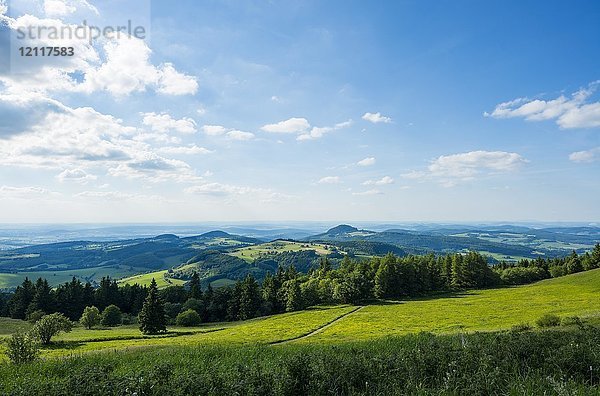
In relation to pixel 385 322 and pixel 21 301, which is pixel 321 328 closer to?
pixel 385 322

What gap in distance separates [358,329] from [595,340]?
41.2m

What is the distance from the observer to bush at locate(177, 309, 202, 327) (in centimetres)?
7912

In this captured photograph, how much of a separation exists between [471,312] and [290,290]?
1707 inches

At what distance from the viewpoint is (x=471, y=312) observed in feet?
191

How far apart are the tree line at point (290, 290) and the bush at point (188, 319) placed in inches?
1.6

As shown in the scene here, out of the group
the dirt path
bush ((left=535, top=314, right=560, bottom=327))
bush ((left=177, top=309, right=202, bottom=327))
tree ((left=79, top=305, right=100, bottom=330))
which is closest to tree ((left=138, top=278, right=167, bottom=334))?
bush ((left=177, top=309, right=202, bottom=327))

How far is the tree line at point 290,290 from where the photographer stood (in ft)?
289

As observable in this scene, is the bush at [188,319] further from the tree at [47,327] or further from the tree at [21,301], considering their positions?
the tree at [21,301]

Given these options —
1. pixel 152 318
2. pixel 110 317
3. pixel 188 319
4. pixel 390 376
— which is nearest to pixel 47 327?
pixel 152 318

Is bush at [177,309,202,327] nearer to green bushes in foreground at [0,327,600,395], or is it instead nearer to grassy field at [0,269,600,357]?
grassy field at [0,269,600,357]

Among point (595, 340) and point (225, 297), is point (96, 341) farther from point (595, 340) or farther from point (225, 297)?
point (595, 340)

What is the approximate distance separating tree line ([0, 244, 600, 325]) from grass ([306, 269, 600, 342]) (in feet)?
42.9

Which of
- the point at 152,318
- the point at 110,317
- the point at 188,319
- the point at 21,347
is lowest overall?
the point at 188,319

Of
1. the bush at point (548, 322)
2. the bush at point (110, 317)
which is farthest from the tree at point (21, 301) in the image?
the bush at point (548, 322)
